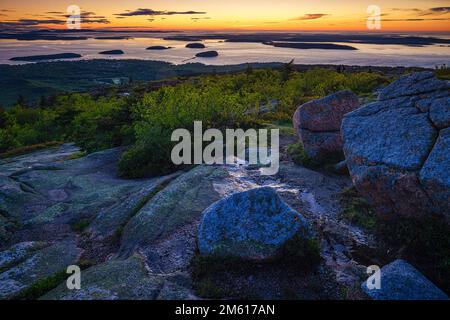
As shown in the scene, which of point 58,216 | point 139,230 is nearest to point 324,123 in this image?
point 139,230

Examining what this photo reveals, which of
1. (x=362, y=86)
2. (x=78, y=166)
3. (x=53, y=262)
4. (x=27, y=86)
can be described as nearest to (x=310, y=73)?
(x=362, y=86)

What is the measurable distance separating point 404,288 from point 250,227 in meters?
4.01

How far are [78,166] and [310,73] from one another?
142 ft

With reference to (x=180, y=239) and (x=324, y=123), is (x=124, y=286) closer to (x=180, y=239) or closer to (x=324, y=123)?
(x=180, y=239)

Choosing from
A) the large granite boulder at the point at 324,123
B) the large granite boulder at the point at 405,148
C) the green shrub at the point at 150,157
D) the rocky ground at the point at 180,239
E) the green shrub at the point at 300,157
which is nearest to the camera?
the rocky ground at the point at 180,239

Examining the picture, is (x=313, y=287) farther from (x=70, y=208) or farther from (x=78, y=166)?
(x=78, y=166)

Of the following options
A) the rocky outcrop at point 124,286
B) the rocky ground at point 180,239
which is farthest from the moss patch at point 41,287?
the rocky outcrop at point 124,286

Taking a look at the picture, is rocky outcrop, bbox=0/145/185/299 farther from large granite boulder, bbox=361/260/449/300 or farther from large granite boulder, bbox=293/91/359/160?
large granite boulder, bbox=361/260/449/300

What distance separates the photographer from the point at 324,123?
1930 centimetres

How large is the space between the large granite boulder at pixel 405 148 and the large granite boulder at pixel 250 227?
305cm

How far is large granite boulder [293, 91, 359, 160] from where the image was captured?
18.8 metres

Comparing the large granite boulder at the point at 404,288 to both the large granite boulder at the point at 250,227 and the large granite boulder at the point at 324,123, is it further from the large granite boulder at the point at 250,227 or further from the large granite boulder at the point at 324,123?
the large granite boulder at the point at 324,123

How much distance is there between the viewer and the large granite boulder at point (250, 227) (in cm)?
973

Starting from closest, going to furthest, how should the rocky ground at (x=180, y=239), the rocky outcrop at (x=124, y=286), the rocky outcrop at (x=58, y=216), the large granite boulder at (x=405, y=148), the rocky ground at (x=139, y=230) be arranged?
the rocky outcrop at (x=124, y=286), the rocky ground at (x=180, y=239), the rocky ground at (x=139, y=230), the large granite boulder at (x=405, y=148), the rocky outcrop at (x=58, y=216)
